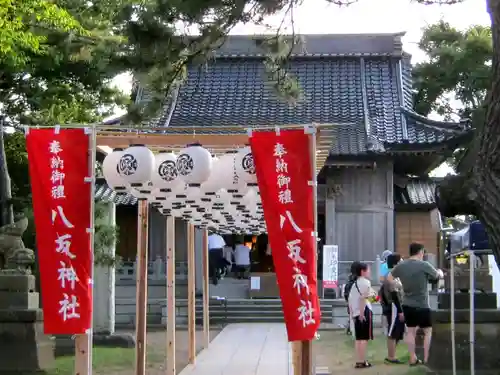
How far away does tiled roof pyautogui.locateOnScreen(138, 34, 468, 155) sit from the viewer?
21.8 meters

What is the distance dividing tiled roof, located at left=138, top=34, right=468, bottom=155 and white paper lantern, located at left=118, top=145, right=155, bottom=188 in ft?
43.4

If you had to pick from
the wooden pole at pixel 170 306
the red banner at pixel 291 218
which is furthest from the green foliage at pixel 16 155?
the red banner at pixel 291 218

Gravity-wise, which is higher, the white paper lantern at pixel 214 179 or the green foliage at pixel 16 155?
the green foliage at pixel 16 155

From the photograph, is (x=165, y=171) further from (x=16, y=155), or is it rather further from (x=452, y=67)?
(x=452, y=67)

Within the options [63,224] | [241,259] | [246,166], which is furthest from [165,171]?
[241,259]

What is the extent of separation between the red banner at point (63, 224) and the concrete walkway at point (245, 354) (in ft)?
12.8

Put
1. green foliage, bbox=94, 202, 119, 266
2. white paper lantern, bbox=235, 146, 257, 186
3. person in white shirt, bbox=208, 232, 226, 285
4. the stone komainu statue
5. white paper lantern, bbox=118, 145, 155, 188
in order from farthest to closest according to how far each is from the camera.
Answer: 1. person in white shirt, bbox=208, 232, 226, 285
2. green foliage, bbox=94, 202, 119, 266
3. the stone komainu statue
4. white paper lantern, bbox=235, 146, 257, 186
5. white paper lantern, bbox=118, 145, 155, 188

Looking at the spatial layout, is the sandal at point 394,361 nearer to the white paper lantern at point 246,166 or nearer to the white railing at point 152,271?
the white paper lantern at point 246,166

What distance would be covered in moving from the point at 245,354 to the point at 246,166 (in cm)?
594

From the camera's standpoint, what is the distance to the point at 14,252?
11570 millimetres

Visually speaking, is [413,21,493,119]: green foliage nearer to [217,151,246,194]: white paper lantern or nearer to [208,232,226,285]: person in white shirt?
[208,232,226,285]: person in white shirt

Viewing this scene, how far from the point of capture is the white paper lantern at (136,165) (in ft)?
25.5

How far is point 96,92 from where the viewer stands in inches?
674

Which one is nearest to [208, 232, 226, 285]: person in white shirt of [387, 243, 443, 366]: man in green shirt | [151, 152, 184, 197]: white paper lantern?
[387, 243, 443, 366]: man in green shirt
